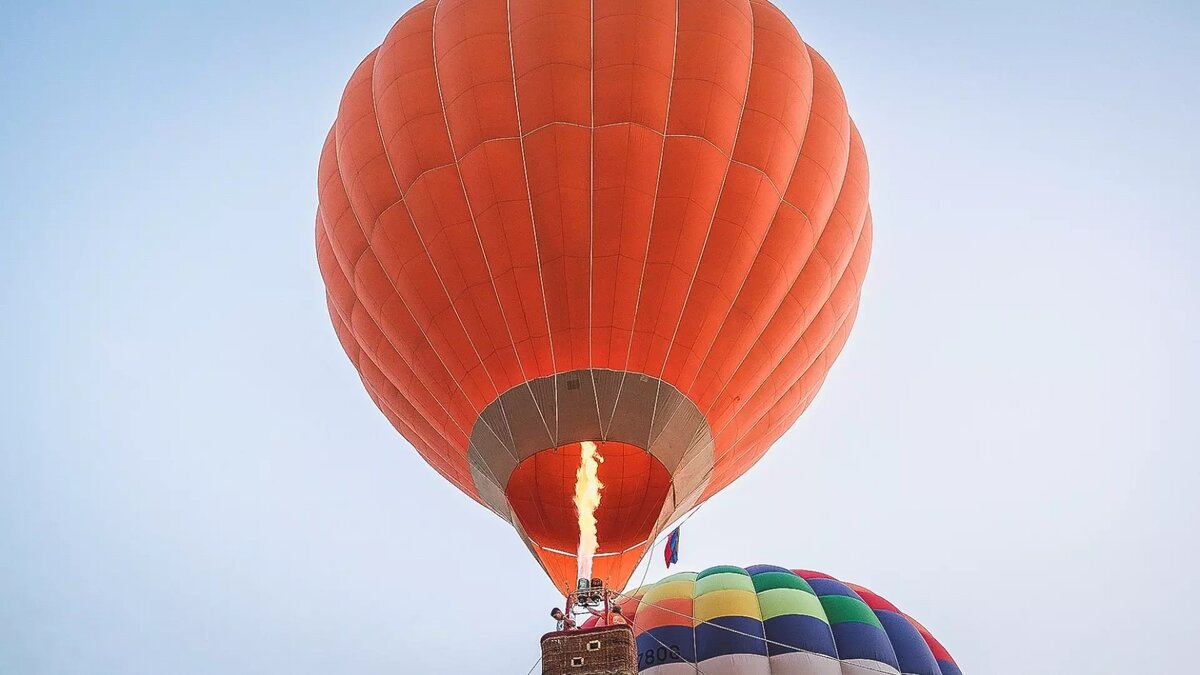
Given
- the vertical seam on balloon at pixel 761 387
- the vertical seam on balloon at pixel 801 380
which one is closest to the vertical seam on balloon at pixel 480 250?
the vertical seam on balloon at pixel 761 387

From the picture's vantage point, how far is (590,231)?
7.36m

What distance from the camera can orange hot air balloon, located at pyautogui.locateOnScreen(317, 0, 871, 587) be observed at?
24.2ft

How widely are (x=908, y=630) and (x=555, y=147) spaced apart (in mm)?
5629

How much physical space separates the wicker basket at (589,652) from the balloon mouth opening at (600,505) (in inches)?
62.7

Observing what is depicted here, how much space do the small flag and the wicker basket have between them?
3.28 meters

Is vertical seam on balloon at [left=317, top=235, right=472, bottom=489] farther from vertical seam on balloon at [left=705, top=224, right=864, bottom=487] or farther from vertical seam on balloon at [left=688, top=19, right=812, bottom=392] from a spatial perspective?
vertical seam on balloon at [left=705, top=224, right=864, bottom=487]

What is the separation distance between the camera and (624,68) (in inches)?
293

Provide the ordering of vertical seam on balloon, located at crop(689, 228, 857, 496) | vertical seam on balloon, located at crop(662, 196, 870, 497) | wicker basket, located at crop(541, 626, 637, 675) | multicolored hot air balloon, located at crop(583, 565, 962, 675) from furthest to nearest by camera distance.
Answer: multicolored hot air balloon, located at crop(583, 565, 962, 675)
vertical seam on balloon, located at crop(689, 228, 857, 496)
vertical seam on balloon, located at crop(662, 196, 870, 497)
wicker basket, located at crop(541, 626, 637, 675)

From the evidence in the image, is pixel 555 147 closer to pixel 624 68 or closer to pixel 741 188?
pixel 624 68

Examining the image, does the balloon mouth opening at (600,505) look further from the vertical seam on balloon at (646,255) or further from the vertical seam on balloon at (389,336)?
the vertical seam on balloon at (646,255)

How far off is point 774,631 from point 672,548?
116cm

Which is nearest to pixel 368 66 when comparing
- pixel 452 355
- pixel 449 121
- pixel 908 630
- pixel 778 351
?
pixel 449 121

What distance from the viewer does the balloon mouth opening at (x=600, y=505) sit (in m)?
7.74

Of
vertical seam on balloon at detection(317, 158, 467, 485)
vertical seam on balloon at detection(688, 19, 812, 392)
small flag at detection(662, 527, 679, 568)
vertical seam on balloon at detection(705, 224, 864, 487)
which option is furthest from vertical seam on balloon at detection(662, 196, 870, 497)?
vertical seam on balloon at detection(317, 158, 467, 485)
